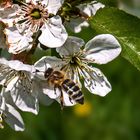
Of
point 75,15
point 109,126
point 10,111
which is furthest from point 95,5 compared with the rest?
point 109,126

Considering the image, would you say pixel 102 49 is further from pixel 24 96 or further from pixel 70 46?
pixel 24 96

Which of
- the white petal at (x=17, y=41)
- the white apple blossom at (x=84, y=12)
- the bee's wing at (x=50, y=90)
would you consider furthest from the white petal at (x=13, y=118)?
the white apple blossom at (x=84, y=12)

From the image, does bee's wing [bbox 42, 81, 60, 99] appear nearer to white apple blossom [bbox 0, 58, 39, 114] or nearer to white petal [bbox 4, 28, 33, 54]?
white apple blossom [bbox 0, 58, 39, 114]

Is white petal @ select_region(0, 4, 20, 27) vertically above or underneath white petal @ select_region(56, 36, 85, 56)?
above

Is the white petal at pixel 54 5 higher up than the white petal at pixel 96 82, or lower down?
higher up

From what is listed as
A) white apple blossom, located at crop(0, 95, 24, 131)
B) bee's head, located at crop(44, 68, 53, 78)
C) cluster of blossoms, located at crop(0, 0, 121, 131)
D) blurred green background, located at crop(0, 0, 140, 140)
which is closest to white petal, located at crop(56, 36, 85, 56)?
cluster of blossoms, located at crop(0, 0, 121, 131)

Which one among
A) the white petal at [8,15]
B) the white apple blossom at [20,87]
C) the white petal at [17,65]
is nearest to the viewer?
the white petal at [17,65]

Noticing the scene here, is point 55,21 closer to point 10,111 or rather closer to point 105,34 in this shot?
point 105,34

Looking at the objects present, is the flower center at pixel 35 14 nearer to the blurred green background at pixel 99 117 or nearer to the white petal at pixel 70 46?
the white petal at pixel 70 46
